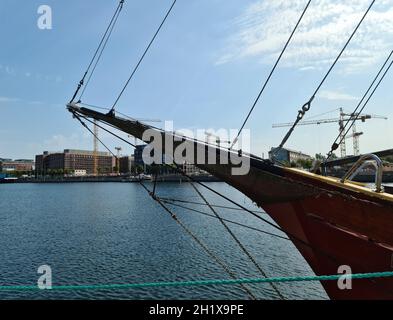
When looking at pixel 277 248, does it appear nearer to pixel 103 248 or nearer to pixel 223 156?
pixel 103 248

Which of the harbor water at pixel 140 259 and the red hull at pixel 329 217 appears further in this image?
the harbor water at pixel 140 259

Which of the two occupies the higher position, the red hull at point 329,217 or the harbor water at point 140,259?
the red hull at point 329,217

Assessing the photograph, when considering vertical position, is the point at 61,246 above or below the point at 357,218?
below

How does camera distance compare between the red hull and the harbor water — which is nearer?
the red hull

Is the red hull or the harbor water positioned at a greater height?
the red hull

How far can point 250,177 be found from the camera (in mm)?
7207

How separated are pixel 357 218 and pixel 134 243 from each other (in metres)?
27.0

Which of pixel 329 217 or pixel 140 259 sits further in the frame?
pixel 140 259

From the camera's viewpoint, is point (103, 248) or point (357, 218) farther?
point (103, 248)

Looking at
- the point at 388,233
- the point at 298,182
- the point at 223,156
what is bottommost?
Result: the point at 388,233

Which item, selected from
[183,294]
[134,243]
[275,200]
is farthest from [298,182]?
[134,243]

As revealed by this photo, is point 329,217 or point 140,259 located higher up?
point 329,217
